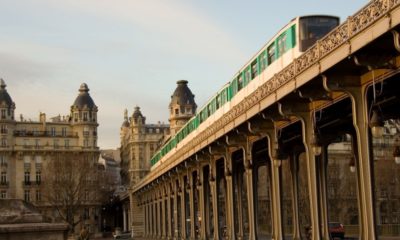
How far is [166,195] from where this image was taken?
85.4 metres

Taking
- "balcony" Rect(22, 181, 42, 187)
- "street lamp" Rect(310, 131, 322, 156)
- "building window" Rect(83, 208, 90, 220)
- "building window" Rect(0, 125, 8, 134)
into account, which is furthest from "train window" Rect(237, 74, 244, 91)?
"building window" Rect(0, 125, 8, 134)

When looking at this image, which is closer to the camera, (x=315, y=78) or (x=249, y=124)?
(x=315, y=78)

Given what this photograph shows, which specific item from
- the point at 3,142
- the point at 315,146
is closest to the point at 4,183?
the point at 3,142

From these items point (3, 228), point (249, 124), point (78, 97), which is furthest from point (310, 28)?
point (78, 97)

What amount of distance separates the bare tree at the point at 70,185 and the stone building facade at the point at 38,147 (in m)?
4.36

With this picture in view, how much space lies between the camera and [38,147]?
482 ft

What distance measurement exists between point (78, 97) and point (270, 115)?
128m

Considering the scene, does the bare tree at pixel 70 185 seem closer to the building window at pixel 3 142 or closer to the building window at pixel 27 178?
the building window at pixel 27 178

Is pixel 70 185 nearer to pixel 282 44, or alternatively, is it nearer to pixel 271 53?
pixel 271 53

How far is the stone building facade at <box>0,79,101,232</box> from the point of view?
472 feet

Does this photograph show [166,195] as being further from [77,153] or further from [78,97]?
[78,97]

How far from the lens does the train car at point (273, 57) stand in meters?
31.7

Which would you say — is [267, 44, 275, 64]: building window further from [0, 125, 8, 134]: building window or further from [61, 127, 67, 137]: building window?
[61, 127, 67, 137]: building window

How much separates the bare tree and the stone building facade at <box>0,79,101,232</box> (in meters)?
4.36
